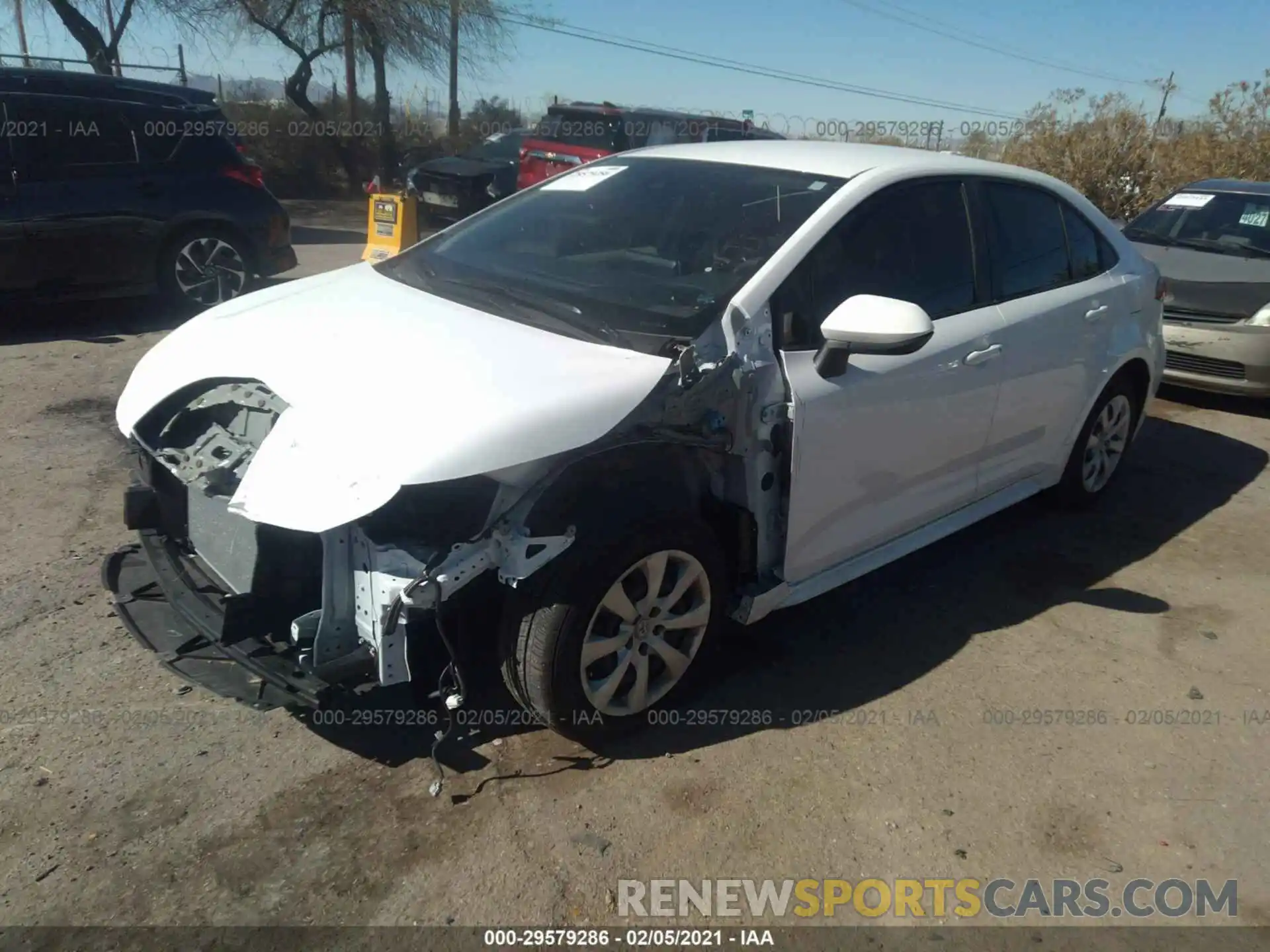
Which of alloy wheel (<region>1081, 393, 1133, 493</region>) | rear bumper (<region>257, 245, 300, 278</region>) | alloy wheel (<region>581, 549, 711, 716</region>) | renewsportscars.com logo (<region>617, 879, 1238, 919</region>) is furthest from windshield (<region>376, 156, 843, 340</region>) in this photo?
rear bumper (<region>257, 245, 300, 278</region>)

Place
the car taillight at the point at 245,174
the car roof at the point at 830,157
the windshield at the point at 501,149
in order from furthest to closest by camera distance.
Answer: the windshield at the point at 501,149, the car taillight at the point at 245,174, the car roof at the point at 830,157

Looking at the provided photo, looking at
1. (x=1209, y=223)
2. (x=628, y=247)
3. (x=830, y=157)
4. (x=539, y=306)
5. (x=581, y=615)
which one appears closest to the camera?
(x=581, y=615)

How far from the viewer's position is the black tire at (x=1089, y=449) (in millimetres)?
4871

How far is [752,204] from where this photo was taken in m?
3.49

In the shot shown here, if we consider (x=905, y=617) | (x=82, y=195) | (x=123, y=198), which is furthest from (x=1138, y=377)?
(x=82, y=195)

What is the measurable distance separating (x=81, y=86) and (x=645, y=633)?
705 cm

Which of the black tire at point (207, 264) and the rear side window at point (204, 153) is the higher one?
the rear side window at point (204, 153)

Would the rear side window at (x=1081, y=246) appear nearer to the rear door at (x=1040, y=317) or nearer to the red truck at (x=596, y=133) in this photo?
the rear door at (x=1040, y=317)

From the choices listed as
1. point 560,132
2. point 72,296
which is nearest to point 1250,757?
point 72,296

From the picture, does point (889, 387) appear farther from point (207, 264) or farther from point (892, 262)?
point (207, 264)

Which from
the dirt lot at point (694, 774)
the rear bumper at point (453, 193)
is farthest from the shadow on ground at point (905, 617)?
the rear bumper at point (453, 193)

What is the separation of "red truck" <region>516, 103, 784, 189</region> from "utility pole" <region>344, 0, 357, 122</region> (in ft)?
29.7

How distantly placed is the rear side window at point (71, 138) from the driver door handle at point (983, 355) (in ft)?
22.2

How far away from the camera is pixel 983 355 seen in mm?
3811
